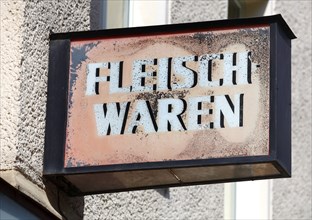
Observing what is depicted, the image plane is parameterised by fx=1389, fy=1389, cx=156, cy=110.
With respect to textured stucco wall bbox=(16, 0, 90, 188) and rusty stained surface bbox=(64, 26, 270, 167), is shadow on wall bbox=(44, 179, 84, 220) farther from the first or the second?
rusty stained surface bbox=(64, 26, 270, 167)

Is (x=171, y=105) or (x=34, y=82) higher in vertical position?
(x=34, y=82)

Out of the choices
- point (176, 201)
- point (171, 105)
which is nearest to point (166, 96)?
point (171, 105)

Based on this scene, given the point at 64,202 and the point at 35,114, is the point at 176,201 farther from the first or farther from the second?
the point at 35,114

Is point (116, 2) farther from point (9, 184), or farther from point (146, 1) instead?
point (9, 184)

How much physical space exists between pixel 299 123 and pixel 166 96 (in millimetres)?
5130

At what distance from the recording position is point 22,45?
23.7 feet

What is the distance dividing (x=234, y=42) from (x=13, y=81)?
116 centimetres

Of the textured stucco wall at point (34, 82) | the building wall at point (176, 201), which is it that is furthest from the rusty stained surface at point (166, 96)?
the building wall at point (176, 201)

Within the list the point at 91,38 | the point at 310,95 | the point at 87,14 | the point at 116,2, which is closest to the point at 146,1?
the point at 116,2

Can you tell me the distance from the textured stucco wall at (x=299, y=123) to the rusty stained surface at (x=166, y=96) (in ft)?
15.3

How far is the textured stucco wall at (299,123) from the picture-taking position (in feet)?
38.9

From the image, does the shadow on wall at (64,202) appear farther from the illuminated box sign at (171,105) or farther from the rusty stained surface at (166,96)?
the rusty stained surface at (166,96)

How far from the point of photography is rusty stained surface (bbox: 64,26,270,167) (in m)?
6.93

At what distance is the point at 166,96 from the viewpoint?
23.4ft
